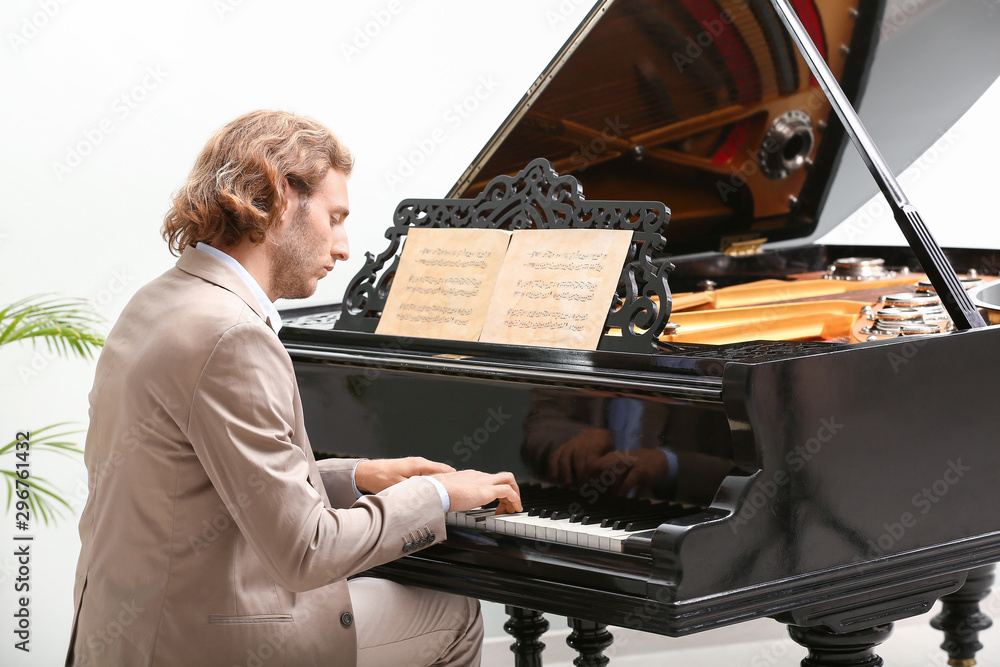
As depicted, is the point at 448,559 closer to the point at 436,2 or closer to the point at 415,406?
the point at 415,406

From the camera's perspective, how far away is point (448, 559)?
2.06 meters

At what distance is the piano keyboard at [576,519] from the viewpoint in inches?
73.7

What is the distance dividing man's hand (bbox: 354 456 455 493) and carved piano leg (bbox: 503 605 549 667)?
867 mm

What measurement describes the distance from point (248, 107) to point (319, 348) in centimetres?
195

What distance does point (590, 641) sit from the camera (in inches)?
117

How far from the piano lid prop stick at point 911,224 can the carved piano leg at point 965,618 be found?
53.2 inches

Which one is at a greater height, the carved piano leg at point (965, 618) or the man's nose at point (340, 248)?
the man's nose at point (340, 248)

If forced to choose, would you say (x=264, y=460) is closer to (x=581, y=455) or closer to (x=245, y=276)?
(x=245, y=276)

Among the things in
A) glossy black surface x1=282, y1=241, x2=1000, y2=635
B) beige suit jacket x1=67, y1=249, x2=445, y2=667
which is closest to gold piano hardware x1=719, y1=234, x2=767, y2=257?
glossy black surface x1=282, y1=241, x2=1000, y2=635

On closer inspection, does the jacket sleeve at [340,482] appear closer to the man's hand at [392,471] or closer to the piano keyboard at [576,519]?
the man's hand at [392,471]

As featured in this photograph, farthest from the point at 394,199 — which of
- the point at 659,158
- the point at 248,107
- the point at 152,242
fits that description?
the point at 659,158

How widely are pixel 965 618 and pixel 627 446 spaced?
1.84m

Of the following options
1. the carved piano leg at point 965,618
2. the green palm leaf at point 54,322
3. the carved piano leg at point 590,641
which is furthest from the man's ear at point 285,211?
the carved piano leg at point 965,618

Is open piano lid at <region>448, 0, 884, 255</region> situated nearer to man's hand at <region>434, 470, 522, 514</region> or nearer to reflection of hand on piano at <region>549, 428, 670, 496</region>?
reflection of hand on piano at <region>549, 428, 670, 496</region>
